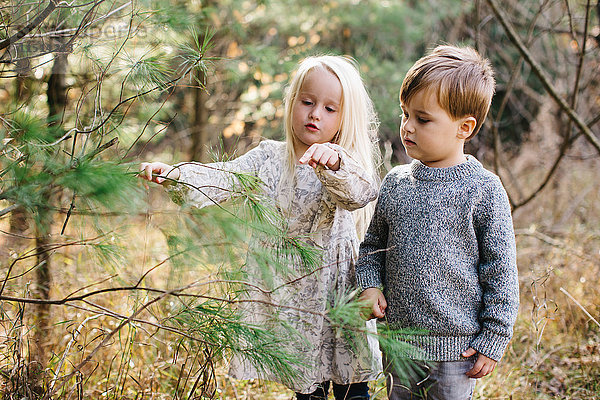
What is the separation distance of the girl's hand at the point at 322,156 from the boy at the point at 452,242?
25 centimetres

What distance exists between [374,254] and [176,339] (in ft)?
3.02

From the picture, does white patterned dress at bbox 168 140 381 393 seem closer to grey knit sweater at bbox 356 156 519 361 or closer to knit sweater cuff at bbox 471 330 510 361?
grey knit sweater at bbox 356 156 519 361

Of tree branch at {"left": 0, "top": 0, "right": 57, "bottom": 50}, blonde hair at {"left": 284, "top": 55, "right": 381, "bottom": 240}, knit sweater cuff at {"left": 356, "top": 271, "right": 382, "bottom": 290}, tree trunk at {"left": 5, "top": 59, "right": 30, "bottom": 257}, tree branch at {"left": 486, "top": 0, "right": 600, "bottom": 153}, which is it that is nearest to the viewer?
tree branch at {"left": 0, "top": 0, "right": 57, "bottom": 50}

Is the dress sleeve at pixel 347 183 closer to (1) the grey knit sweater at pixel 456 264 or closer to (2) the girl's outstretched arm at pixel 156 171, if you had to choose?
(1) the grey knit sweater at pixel 456 264

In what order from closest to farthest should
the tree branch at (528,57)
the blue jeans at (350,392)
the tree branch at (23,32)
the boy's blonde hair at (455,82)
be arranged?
the tree branch at (23,32)
the boy's blonde hair at (455,82)
the blue jeans at (350,392)
the tree branch at (528,57)

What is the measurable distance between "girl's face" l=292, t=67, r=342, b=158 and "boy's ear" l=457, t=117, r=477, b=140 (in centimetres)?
38

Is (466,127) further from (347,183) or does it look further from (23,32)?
(23,32)

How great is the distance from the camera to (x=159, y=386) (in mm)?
2043

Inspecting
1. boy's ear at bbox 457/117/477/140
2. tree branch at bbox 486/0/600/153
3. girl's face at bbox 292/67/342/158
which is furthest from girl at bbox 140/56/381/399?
tree branch at bbox 486/0/600/153

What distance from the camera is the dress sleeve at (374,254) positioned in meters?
1.65

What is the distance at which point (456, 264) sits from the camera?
4.96ft

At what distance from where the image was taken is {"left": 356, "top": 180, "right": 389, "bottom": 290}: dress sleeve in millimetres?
1647

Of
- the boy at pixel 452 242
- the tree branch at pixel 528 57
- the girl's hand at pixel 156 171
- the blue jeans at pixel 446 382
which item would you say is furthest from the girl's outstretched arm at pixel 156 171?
the tree branch at pixel 528 57

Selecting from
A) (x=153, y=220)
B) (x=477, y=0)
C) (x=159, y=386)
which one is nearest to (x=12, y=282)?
(x=159, y=386)
